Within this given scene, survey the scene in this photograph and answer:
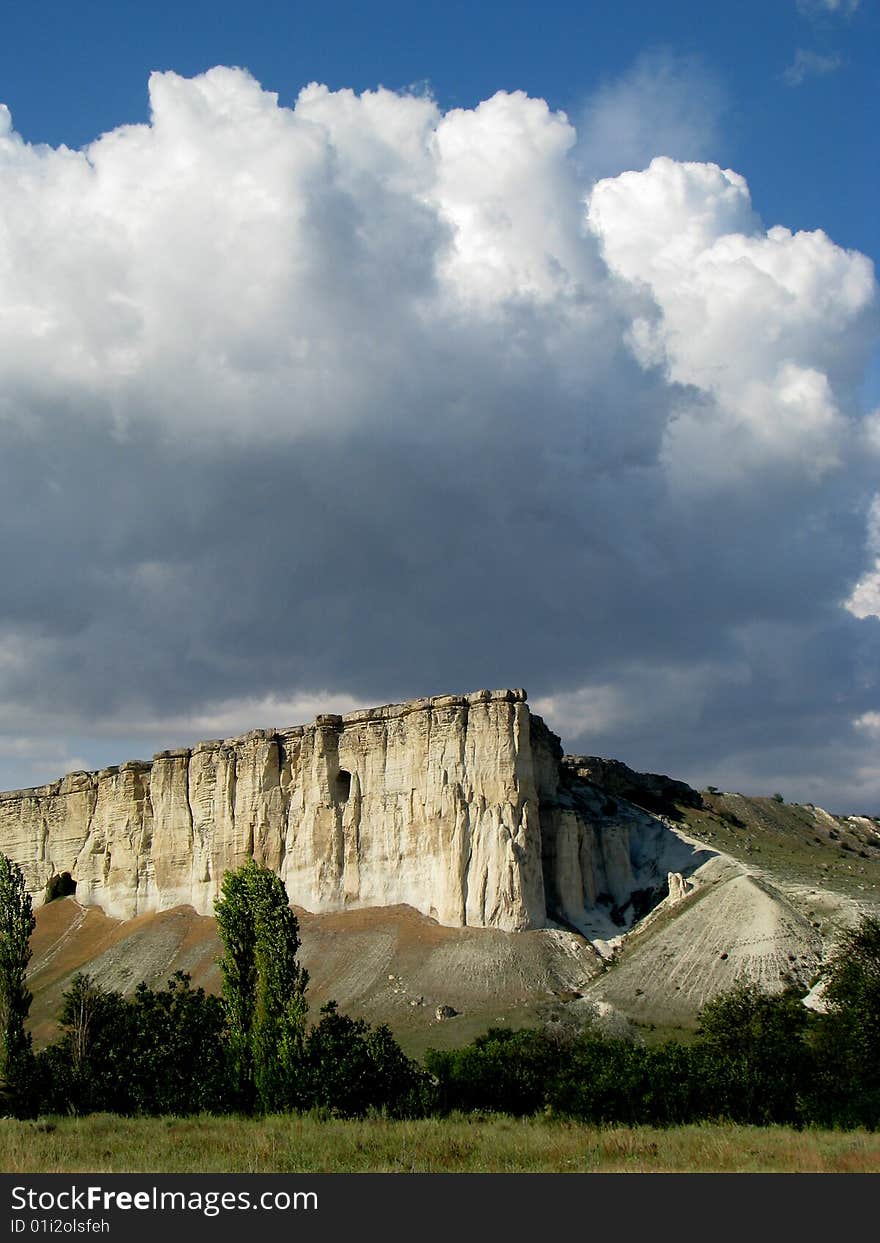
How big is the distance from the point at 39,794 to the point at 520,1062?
85585 mm

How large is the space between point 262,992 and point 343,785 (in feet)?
155

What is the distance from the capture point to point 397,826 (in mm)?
84250

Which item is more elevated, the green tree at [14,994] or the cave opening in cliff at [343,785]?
the cave opening in cliff at [343,785]

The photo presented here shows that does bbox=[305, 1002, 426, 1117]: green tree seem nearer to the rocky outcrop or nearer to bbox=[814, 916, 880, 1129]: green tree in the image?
bbox=[814, 916, 880, 1129]: green tree

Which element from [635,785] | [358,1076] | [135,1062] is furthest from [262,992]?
[635,785]

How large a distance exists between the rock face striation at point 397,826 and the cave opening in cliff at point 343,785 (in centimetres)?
10

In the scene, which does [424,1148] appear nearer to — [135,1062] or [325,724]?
[135,1062]

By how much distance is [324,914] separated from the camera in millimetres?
83750

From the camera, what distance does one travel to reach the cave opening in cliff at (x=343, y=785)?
89.4m

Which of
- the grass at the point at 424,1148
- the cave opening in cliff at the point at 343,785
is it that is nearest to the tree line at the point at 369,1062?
the grass at the point at 424,1148

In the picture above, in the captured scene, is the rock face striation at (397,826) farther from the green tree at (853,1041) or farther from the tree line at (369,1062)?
the green tree at (853,1041)
